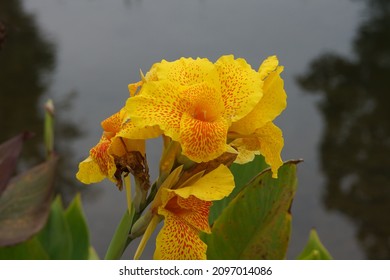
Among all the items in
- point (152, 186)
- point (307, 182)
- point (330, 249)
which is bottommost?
point (330, 249)

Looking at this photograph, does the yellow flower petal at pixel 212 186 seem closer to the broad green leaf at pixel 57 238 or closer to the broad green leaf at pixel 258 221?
the broad green leaf at pixel 258 221

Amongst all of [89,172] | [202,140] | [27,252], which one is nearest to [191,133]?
[202,140]

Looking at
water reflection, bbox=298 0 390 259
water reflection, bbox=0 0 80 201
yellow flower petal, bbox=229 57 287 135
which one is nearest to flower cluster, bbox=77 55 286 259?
yellow flower petal, bbox=229 57 287 135

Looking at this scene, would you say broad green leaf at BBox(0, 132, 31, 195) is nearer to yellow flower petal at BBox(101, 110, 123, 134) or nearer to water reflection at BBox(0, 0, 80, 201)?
yellow flower petal at BBox(101, 110, 123, 134)

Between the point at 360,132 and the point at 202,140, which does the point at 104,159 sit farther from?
the point at 360,132

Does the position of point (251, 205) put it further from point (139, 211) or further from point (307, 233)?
point (307, 233)

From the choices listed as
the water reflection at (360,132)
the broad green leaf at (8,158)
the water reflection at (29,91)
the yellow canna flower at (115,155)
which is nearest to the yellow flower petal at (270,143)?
the yellow canna flower at (115,155)
